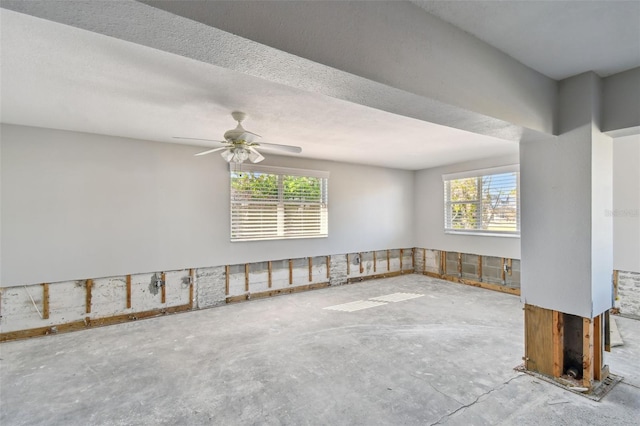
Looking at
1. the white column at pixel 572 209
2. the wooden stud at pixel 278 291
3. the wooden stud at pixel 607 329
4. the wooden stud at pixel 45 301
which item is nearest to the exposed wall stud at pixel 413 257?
the wooden stud at pixel 278 291

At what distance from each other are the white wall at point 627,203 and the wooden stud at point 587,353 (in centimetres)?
277

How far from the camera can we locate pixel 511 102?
83.2 inches

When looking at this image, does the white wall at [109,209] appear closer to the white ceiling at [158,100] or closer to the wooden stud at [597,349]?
the white ceiling at [158,100]

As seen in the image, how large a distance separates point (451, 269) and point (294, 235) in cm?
359

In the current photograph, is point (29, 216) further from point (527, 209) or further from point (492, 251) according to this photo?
point (492, 251)

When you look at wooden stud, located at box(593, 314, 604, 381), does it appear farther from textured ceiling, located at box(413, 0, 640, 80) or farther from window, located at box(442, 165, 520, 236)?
window, located at box(442, 165, 520, 236)

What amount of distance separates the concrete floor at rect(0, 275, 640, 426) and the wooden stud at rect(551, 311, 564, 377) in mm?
186

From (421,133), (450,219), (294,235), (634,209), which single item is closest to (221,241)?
(294,235)

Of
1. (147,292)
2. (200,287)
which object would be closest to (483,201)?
(200,287)

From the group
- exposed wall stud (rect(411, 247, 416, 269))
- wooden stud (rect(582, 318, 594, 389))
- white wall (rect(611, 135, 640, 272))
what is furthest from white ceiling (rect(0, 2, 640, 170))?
exposed wall stud (rect(411, 247, 416, 269))

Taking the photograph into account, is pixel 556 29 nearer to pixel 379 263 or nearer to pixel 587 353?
pixel 587 353

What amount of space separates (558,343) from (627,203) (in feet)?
9.84

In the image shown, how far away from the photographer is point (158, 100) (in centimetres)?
292

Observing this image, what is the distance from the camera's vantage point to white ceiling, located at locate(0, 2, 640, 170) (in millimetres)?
2025
